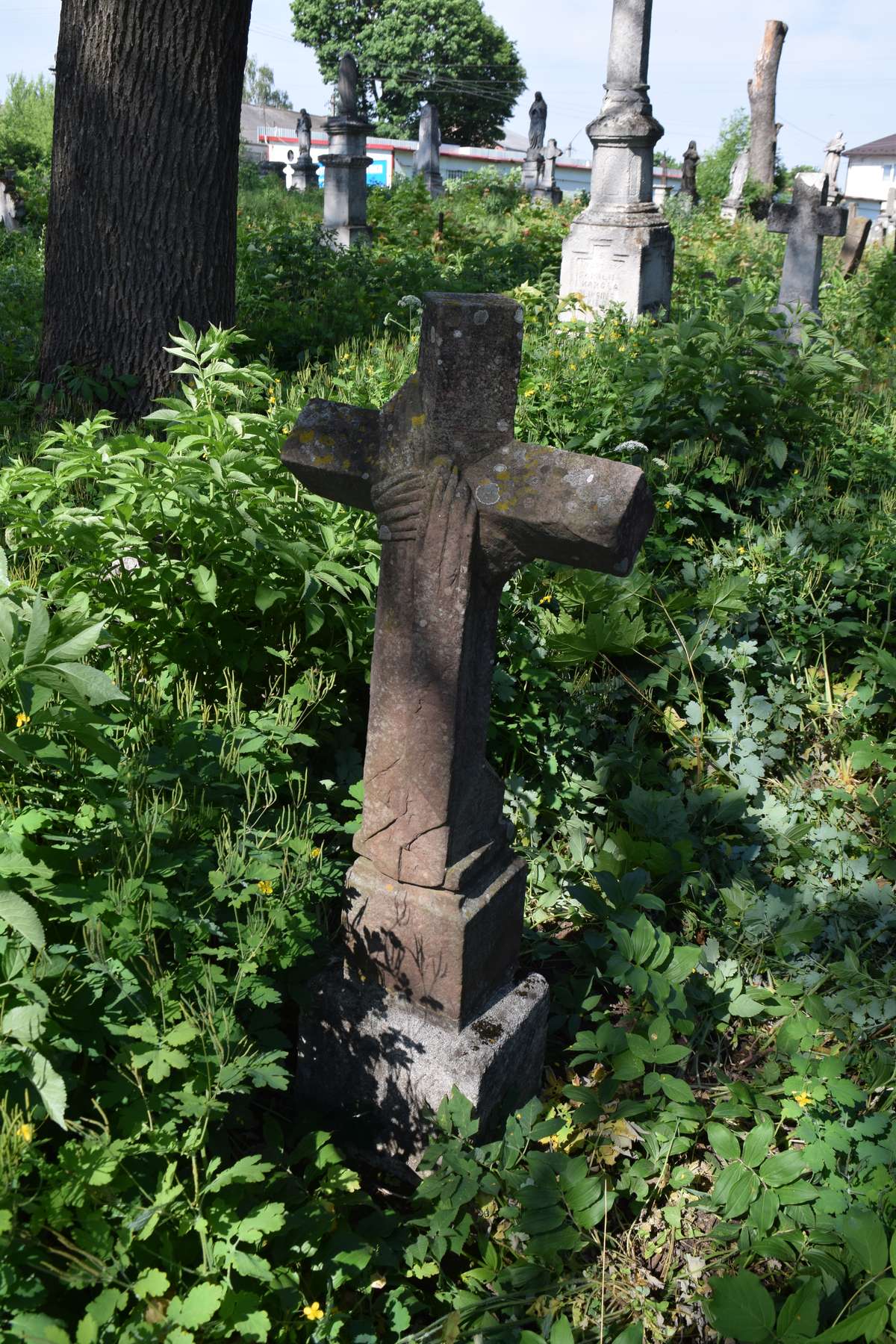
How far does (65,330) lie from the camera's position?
16.1ft

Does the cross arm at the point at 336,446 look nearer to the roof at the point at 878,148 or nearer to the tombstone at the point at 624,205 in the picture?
the tombstone at the point at 624,205

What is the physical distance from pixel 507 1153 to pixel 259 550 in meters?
1.60

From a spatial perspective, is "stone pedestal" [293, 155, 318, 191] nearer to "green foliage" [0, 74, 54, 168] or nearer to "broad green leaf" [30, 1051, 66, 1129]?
"green foliage" [0, 74, 54, 168]

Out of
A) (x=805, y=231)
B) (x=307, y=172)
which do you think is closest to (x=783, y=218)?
(x=805, y=231)

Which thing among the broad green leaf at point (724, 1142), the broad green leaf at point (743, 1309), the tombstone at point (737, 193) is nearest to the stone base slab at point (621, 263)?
the broad green leaf at point (724, 1142)

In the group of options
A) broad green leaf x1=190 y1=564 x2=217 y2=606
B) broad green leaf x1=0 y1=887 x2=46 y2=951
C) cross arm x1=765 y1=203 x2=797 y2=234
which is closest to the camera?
broad green leaf x1=0 y1=887 x2=46 y2=951

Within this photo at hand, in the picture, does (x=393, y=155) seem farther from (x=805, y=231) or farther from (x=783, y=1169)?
(x=783, y=1169)

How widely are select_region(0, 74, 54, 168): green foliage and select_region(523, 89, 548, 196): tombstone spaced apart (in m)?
10.6

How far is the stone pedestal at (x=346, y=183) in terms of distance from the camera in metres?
13.4

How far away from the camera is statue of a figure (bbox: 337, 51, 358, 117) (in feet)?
49.0

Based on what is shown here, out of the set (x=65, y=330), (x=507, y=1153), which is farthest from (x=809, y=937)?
(x=65, y=330)

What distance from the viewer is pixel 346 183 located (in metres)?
13.4

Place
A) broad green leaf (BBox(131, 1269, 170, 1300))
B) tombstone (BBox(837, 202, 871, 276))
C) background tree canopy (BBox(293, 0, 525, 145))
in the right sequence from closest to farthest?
broad green leaf (BBox(131, 1269, 170, 1300)), tombstone (BBox(837, 202, 871, 276)), background tree canopy (BBox(293, 0, 525, 145))

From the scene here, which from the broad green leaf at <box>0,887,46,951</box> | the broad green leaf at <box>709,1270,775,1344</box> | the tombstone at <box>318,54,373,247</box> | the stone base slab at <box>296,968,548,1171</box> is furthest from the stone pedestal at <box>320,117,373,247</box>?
the broad green leaf at <box>709,1270,775,1344</box>
